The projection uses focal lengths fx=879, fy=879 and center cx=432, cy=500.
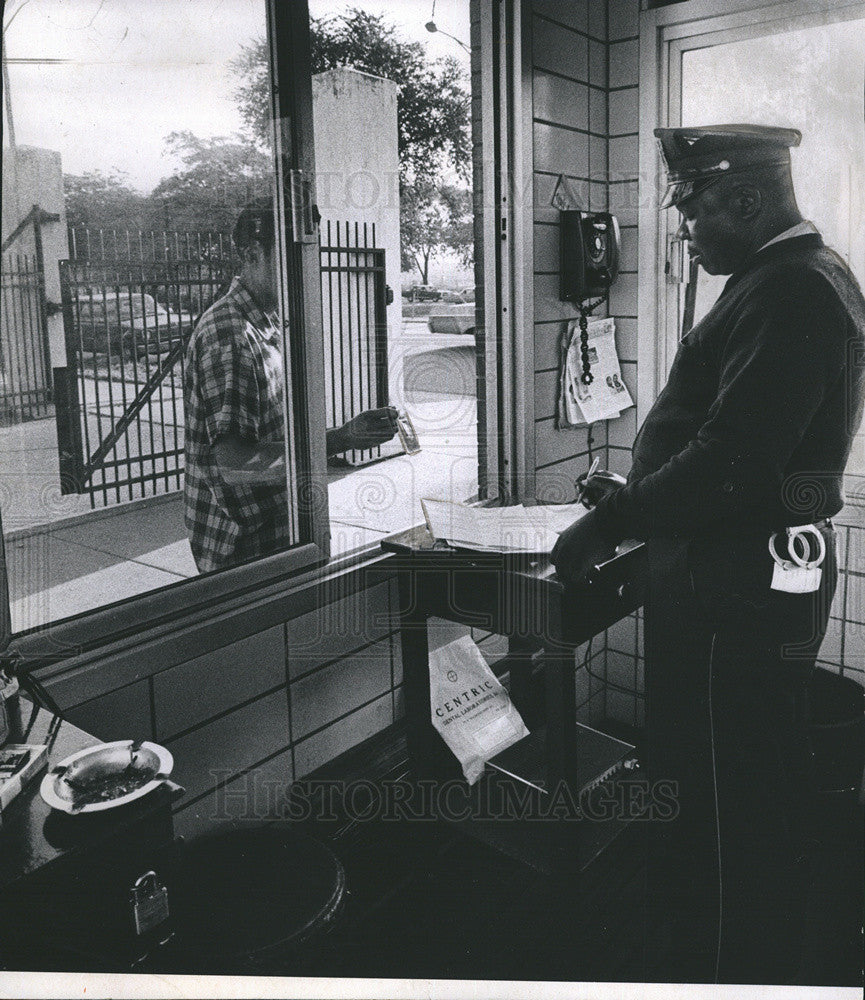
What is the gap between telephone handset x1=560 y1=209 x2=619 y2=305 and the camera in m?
2.87

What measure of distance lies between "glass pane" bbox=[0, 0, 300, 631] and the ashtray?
510 millimetres

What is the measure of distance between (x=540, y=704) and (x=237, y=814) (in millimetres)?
1136

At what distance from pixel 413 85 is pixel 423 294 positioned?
80 cm

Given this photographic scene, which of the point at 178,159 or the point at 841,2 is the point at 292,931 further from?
the point at 841,2

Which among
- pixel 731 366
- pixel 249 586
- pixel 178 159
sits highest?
pixel 178 159

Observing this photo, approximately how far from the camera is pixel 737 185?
1838 millimetres

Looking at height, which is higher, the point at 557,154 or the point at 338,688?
the point at 557,154

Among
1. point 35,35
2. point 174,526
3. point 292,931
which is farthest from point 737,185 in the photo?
point 174,526

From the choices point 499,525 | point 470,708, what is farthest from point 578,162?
point 470,708

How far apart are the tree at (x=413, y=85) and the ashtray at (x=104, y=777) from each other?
88.3 inches

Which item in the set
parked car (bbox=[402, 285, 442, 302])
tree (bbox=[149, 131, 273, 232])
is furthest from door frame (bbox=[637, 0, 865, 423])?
tree (bbox=[149, 131, 273, 232])

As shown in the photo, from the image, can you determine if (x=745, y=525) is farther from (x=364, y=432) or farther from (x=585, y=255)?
(x=585, y=255)

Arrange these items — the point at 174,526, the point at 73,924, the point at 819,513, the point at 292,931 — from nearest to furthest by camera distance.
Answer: the point at 73,924, the point at 292,931, the point at 819,513, the point at 174,526

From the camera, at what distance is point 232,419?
2.11 meters
